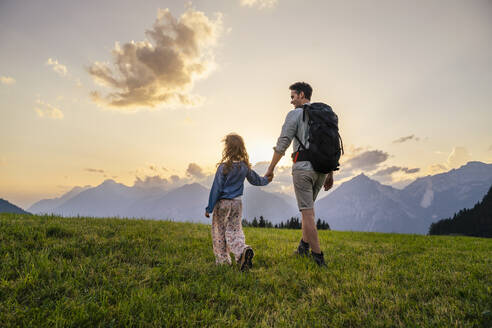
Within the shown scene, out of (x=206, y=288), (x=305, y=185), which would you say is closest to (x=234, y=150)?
(x=305, y=185)

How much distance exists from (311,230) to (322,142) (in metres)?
2.02

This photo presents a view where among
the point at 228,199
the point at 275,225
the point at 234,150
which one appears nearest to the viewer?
the point at 228,199

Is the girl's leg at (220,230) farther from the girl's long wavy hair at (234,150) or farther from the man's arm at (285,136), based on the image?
the man's arm at (285,136)

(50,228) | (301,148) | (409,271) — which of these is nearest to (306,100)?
(301,148)

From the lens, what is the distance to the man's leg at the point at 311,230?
5.29 metres

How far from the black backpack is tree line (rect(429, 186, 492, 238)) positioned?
119739mm

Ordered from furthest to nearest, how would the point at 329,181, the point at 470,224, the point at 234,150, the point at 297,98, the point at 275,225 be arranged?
the point at 470,224 → the point at 275,225 → the point at 329,181 → the point at 297,98 → the point at 234,150

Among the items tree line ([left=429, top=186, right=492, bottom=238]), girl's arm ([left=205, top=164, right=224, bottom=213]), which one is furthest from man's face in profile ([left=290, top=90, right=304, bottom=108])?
tree line ([left=429, top=186, right=492, bottom=238])

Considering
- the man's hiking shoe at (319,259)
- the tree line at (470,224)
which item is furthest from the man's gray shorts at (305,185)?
the tree line at (470,224)

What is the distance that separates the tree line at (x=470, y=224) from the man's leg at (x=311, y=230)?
120 metres

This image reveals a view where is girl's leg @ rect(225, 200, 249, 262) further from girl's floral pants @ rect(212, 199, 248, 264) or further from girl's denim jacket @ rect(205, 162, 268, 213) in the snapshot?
girl's denim jacket @ rect(205, 162, 268, 213)

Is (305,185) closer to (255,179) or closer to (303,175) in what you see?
(303,175)

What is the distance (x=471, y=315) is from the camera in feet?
9.96

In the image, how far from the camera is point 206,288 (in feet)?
12.4
